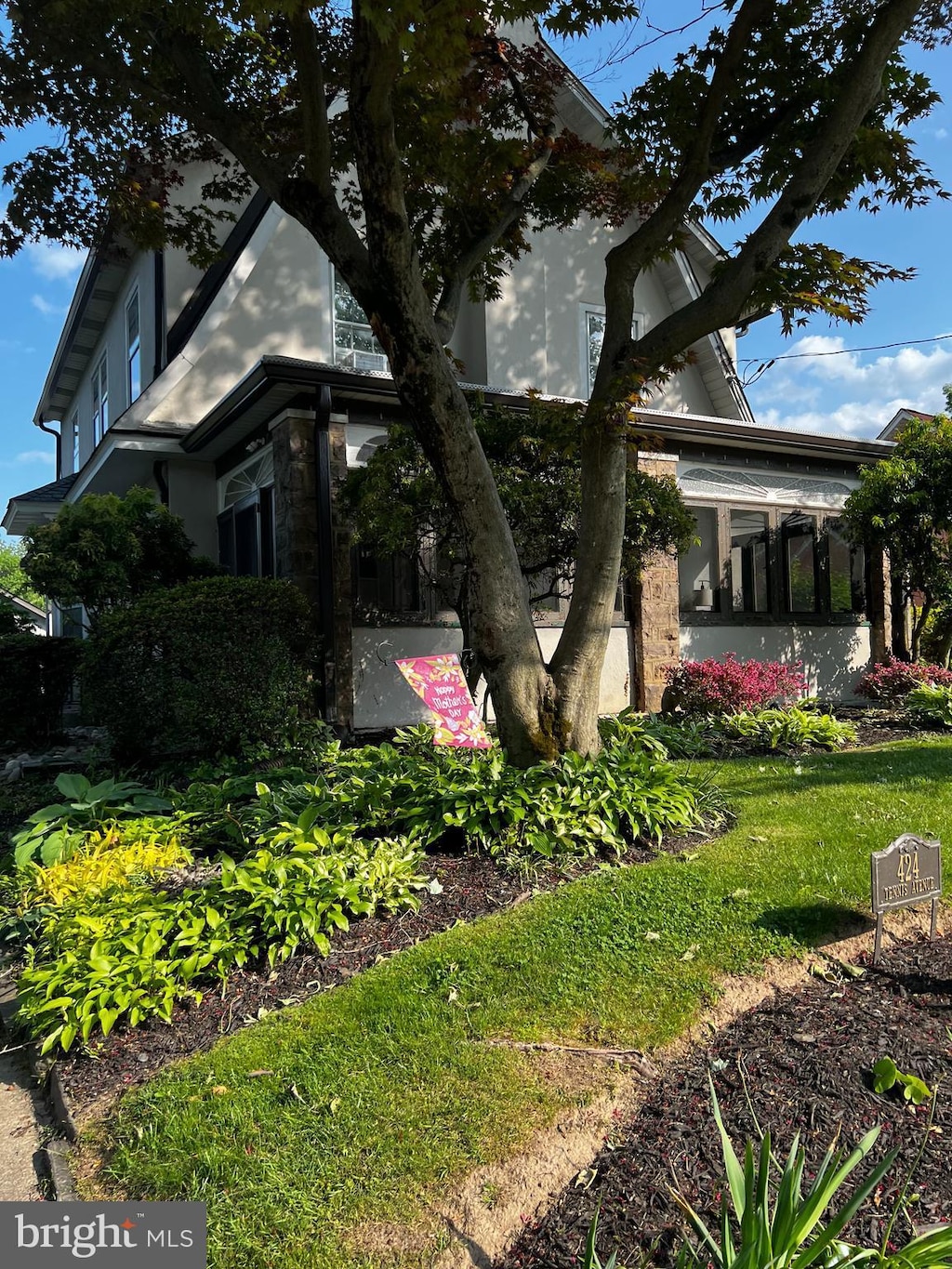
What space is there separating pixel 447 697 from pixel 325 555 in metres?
3.46

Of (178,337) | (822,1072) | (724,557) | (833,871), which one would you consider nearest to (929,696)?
(724,557)

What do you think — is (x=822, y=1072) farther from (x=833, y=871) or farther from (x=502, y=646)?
(x=502, y=646)

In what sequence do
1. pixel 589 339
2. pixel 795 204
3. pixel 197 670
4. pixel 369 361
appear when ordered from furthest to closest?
1. pixel 589 339
2. pixel 369 361
3. pixel 197 670
4. pixel 795 204

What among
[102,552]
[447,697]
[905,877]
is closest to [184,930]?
[447,697]

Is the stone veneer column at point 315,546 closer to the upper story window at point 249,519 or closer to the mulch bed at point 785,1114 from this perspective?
the upper story window at point 249,519

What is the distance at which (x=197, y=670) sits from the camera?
742cm

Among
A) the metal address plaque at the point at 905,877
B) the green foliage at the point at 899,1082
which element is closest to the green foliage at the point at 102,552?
the metal address plaque at the point at 905,877

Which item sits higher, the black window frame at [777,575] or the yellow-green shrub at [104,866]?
the black window frame at [777,575]

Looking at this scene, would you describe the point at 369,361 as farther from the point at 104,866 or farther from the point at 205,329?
the point at 104,866

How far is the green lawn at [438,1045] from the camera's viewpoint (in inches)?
101

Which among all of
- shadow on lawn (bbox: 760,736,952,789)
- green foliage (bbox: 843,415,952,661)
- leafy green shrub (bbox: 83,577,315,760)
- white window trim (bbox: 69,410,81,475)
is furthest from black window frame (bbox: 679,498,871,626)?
white window trim (bbox: 69,410,81,475)

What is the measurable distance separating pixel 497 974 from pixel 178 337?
10990 millimetres

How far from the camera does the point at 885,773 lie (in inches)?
283

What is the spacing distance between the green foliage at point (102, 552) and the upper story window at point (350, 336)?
3.83 metres
